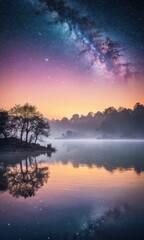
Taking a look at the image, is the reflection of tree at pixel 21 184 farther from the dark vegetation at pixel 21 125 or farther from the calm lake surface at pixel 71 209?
the dark vegetation at pixel 21 125

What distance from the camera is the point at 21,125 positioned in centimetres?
8381

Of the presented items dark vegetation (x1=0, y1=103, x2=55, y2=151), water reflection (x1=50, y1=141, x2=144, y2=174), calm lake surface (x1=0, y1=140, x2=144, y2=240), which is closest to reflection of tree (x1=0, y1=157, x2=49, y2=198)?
calm lake surface (x1=0, y1=140, x2=144, y2=240)

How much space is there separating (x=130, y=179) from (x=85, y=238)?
1916cm

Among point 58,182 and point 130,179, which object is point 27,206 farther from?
point 130,179

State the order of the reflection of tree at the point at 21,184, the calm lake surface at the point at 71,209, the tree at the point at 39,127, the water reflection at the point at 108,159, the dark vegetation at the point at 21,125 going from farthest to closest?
1. the tree at the point at 39,127
2. the dark vegetation at the point at 21,125
3. the water reflection at the point at 108,159
4. the reflection of tree at the point at 21,184
5. the calm lake surface at the point at 71,209

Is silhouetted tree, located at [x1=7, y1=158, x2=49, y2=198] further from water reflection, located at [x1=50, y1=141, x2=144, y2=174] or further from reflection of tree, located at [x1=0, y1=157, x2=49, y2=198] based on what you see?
water reflection, located at [x1=50, y1=141, x2=144, y2=174]

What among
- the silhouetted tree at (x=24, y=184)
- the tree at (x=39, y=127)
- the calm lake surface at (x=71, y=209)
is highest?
the tree at (x=39, y=127)

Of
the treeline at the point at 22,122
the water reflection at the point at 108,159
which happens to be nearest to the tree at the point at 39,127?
the treeline at the point at 22,122

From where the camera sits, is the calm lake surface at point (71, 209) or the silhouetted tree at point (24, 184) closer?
the calm lake surface at point (71, 209)

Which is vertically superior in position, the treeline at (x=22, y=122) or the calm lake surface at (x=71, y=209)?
the treeline at (x=22, y=122)

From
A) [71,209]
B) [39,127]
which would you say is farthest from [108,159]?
[71,209]

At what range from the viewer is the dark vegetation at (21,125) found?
78125mm

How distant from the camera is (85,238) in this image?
→ 46.3 ft

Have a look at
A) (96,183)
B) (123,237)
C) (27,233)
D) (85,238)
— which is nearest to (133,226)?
(123,237)
